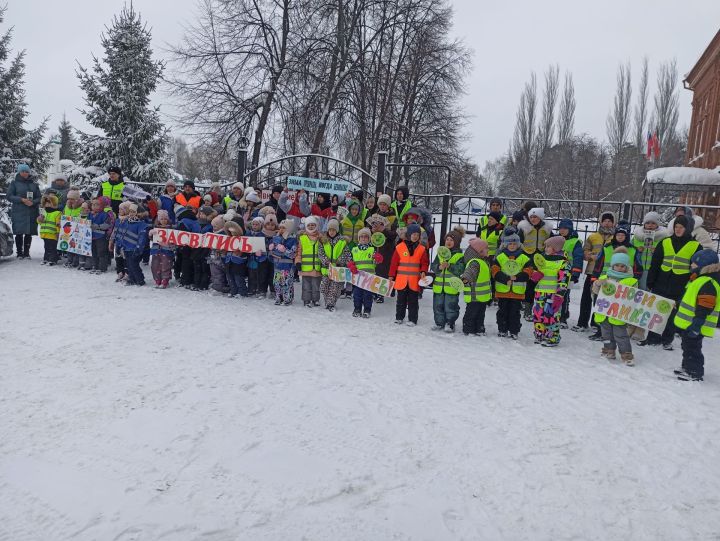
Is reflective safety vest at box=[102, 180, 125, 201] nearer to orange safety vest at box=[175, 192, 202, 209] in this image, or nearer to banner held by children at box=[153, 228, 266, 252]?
orange safety vest at box=[175, 192, 202, 209]

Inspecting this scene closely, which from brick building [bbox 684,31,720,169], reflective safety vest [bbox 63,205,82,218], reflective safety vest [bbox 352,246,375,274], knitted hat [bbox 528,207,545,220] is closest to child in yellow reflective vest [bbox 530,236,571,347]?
knitted hat [bbox 528,207,545,220]

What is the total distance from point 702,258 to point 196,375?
18.3ft

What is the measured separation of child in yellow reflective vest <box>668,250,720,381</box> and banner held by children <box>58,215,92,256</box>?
9.88m

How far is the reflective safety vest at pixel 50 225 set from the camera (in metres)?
10.9

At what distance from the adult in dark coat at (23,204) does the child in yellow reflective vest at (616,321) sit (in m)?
10.8

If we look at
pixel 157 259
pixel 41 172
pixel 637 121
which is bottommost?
pixel 157 259

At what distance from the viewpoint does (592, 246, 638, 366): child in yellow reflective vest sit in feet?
21.9

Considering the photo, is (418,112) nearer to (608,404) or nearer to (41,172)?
(41,172)

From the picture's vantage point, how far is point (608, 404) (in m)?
5.29

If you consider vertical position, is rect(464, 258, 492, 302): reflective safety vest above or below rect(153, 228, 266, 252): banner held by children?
below

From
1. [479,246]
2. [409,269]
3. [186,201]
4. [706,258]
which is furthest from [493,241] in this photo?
[186,201]

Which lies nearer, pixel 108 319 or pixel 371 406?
pixel 371 406

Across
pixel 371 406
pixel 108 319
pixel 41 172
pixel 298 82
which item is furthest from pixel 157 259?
pixel 41 172

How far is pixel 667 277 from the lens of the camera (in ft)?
24.2
